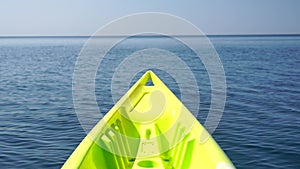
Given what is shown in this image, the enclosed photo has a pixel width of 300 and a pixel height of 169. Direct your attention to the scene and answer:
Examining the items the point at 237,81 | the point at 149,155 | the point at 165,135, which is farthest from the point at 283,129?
the point at 237,81

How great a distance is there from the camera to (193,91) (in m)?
17.6

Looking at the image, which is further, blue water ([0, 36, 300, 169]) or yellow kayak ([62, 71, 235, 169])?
blue water ([0, 36, 300, 169])

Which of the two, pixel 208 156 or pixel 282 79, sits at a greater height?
pixel 282 79

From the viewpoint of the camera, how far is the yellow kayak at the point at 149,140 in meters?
4.67

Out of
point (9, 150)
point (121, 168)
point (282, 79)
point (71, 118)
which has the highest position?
point (282, 79)

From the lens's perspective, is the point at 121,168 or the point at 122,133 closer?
the point at 121,168

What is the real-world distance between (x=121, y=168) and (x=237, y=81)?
16.7m

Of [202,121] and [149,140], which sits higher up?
[202,121]

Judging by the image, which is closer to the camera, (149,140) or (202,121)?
(149,140)

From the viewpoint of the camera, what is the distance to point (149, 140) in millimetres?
7969

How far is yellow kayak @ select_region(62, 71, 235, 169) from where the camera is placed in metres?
4.67

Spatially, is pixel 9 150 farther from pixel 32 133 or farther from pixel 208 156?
pixel 208 156

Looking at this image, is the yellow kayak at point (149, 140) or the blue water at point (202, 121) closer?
the yellow kayak at point (149, 140)

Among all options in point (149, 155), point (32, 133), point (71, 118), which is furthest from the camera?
point (71, 118)
